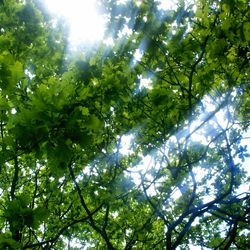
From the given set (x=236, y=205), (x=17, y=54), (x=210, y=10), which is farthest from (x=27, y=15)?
(x=236, y=205)

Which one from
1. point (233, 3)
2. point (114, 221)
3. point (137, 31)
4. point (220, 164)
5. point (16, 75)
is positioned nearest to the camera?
point (16, 75)

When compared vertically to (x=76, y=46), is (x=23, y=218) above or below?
below

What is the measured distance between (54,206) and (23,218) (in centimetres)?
672

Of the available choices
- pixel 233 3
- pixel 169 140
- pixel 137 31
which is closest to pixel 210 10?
pixel 233 3

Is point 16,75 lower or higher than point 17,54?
lower

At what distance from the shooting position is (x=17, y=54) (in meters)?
5.21

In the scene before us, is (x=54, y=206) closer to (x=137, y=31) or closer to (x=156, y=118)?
(x=156, y=118)

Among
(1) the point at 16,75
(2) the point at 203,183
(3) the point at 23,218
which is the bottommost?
(3) the point at 23,218

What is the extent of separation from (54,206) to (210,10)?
6253mm

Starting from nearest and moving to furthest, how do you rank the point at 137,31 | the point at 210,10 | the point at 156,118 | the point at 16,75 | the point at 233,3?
the point at 16,75 < the point at 233,3 < the point at 137,31 < the point at 210,10 < the point at 156,118

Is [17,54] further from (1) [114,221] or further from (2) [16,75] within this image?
(1) [114,221]

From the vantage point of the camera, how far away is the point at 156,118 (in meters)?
6.40

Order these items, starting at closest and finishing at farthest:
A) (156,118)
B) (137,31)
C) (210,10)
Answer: (137,31) < (210,10) < (156,118)

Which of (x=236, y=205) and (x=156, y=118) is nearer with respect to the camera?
(x=156, y=118)
